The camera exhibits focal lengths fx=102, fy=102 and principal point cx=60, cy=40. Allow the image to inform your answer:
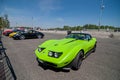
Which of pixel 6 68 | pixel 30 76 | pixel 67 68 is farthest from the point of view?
pixel 6 68

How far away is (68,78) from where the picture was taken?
3.29 meters

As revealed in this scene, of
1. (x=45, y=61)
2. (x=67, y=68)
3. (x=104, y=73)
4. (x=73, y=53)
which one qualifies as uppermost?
(x=73, y=53)

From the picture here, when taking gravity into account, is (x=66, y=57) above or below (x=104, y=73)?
above

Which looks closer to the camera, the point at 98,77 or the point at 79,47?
the point at 98,77

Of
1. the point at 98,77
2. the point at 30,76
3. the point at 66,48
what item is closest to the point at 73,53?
the point at 66,48

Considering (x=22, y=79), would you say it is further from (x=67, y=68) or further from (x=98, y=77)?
(x=98, y=77)

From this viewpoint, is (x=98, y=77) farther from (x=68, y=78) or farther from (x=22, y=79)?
(x=22, y=79)

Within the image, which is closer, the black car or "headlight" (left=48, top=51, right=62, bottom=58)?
"headlight" (left=48, top=51, right=62, bottom=58)

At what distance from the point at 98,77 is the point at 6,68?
3340mm

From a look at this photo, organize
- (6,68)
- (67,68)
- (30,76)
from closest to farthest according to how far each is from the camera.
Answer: (30,76)
(67,68)
(6,68)

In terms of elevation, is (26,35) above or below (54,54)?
above

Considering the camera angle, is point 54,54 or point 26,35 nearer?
point 54,54

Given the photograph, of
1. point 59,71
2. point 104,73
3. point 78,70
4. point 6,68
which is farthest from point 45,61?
point 104,73

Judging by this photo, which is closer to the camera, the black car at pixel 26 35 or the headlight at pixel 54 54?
the headlight at pixel 54 54
